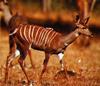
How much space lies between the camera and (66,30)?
1762 cm

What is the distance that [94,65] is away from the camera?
11156 mm

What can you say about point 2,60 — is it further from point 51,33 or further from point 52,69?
point 51,33

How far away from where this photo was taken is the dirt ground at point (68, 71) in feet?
29.6

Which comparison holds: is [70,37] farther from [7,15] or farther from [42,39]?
[7,15]

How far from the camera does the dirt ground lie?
29.6 ft

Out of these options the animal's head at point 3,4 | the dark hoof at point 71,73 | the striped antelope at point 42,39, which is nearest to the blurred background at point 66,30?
the dark hoof at point 71,73

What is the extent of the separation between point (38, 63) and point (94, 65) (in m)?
1.15

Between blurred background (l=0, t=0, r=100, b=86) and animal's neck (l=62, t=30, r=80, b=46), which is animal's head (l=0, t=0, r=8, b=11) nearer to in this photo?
blurred background (l=0, t=0, r=100, b=86)

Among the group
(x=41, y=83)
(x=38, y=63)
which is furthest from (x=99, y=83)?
(x=38, y=63)

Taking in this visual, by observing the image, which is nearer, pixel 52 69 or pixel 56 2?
pixel 52 69

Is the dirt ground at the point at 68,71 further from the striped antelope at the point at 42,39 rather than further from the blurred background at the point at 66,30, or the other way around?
the striped antelope at the point at 42,39

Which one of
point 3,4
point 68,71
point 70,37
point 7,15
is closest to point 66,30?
point 3,4

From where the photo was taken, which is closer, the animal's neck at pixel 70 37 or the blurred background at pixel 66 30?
the animal's neck at pixel 70 37

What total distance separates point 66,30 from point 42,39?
9061mm
